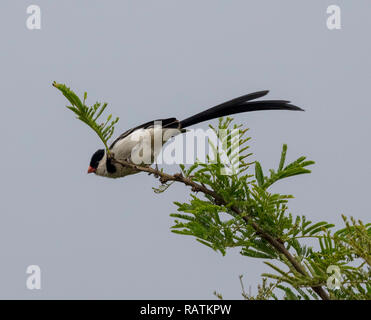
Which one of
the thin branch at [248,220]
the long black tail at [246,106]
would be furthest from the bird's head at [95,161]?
the thin branch at [248,220]

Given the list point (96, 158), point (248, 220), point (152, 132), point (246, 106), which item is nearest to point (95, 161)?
point (96, 158)

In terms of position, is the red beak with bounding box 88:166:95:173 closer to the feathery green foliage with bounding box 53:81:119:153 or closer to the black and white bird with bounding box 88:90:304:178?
the black and white bird with bounding box 88:90:304:178

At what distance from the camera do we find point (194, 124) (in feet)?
17.0

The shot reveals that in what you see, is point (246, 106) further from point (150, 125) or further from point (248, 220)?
point (248, 220)

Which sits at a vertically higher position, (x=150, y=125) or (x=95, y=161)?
(x=150, y=125)

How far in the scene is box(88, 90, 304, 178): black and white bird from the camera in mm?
4461

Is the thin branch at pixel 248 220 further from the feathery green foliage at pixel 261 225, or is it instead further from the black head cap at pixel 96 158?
the black head cap at pixel 96 158

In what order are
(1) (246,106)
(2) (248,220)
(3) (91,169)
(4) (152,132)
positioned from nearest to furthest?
(2) (248,220), (1) (246,106), (4) (152,132), (3) (91,169)

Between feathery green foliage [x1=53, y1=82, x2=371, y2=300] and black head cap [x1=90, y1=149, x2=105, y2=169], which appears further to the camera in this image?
black head cap [x1=90, y1=149, x2=105, y2=169]

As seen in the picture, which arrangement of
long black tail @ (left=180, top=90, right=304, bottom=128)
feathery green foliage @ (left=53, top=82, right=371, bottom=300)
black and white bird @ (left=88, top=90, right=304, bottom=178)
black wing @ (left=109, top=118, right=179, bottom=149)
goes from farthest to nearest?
black wing @ (left=109, top=118, right=179, bottom=149)
black and white bird @ (left=88, top=90, right=304, bottom=178)
long black tail @ (left=180, top=90, right=304, bottom=128)
feathery green foliage @ (left=53, top=82, right=371, bottom=300)

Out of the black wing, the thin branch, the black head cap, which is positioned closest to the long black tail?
the black wing

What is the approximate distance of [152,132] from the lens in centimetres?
522

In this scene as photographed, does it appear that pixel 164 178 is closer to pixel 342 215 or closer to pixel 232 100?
pixel 342 215
